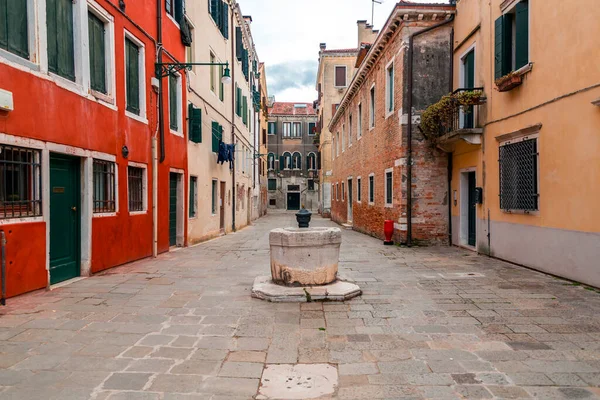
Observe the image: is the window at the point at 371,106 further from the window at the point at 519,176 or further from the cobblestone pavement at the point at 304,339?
the cobblestone pavement at the point at 304,339

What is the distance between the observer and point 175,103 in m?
11.6

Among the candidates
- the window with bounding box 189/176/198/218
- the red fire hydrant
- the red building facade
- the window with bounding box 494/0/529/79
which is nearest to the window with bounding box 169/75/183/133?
the red building facade

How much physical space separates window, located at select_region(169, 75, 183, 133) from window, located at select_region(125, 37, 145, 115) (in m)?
1.77

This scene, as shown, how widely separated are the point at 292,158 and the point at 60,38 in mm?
39327

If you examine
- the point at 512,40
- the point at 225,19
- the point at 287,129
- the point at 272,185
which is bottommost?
the point at 272,185

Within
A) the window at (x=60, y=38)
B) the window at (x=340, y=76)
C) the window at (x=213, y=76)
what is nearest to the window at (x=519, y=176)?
the window at (x=60, y=38)

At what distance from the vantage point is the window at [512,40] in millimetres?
8328

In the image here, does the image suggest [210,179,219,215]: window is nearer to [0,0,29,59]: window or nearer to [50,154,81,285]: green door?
[50,154,81,285]: green door

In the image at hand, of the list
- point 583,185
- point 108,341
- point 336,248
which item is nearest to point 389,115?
point 583,185

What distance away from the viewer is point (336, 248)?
6258mm

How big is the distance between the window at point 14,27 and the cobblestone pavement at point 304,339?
341cm

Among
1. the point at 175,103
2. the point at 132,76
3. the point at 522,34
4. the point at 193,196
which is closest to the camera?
the point at 522,34

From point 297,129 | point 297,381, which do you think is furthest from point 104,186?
point 297,129

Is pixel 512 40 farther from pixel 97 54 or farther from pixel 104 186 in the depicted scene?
pixel 104 186
